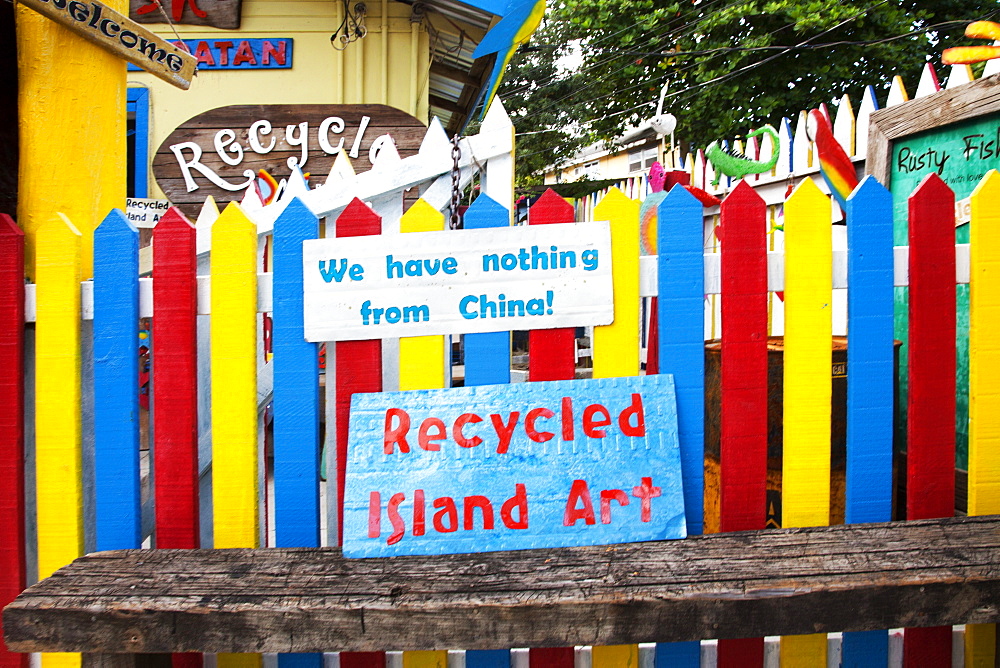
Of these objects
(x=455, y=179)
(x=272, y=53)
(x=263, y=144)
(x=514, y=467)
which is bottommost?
(x=514, y=467)

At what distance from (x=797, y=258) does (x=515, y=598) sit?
1.30 m

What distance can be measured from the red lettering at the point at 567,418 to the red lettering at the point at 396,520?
0.51 meters

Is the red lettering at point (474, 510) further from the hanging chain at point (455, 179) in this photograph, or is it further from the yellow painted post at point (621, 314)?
the hanging chain at point (455, 179)

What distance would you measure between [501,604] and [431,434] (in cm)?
61

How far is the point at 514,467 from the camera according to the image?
2.14 meters

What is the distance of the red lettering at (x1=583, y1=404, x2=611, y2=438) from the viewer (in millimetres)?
2156

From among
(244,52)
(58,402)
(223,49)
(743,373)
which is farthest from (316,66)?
(743,373)

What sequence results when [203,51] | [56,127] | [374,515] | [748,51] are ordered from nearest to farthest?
1. [374,515]
2. [56,127]
3. [203,51]
4. [748,51]

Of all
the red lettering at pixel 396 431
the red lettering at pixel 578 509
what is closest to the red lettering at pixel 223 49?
the red lettering at pixel 396 431

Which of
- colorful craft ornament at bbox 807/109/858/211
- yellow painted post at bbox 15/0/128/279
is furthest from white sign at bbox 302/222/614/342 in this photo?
colorful craft ornament at bbox 807/109/858/211

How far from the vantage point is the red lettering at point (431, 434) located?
2.15 m

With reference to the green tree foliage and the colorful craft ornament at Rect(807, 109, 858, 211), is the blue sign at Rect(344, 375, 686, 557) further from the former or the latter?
the green tree foliage

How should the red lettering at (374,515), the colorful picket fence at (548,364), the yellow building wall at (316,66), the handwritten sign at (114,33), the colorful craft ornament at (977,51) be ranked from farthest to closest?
1. the yellow building wall at (316,66)
2. the colorful craft ornament at (977,51)
3. the handwritten sign at (114,33)
4. the colorful picket fence at (548,364)
5. the red lettering at (374,515)

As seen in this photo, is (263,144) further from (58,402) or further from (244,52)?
(58,402)
